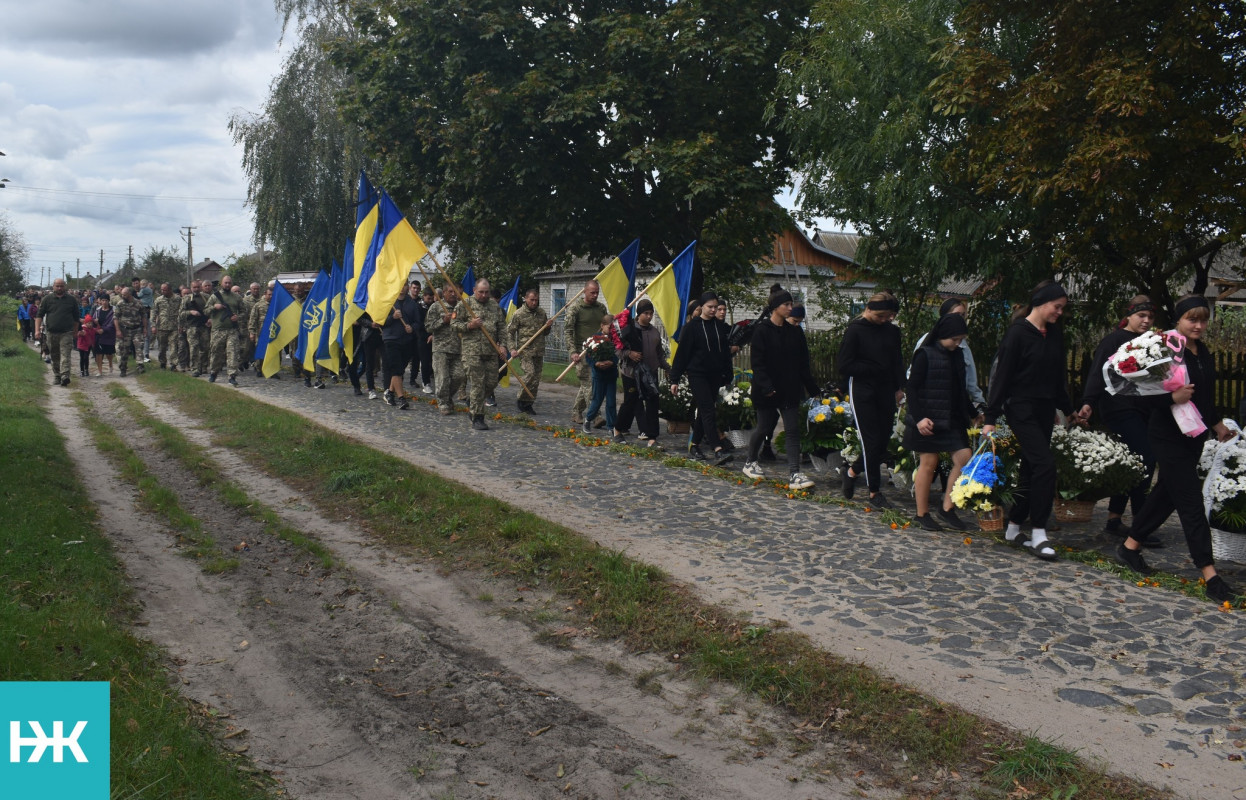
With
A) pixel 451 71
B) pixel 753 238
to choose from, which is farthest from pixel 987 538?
pixel 451 71

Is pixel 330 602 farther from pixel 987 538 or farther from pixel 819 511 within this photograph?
pixel 987 538

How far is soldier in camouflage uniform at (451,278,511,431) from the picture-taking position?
546 inches

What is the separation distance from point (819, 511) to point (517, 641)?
152 inches

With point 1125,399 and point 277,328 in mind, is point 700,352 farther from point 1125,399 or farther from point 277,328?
point 277,328

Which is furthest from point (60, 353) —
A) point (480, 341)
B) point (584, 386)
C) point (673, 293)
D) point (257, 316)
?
point (673, 293)

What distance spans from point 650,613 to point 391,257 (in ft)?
29.9

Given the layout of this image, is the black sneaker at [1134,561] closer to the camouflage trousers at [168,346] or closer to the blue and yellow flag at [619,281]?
the blue and yellow flag at [619,281]

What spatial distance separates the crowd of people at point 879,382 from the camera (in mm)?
6984

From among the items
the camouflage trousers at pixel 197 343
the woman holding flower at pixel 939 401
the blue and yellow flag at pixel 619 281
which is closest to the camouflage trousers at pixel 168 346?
the camouflage trousers at pixel 197 343

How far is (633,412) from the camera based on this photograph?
43.3ft

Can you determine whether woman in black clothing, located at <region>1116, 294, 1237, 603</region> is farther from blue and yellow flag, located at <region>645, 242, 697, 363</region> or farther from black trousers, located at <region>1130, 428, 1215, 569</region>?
blue and yellow flag, located at <region>645, 242, 697, 363</region>

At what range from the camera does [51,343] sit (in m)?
19.7

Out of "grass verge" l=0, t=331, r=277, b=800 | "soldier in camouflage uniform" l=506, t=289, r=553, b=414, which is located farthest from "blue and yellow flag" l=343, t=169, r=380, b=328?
"grass verge" l=0, t=331, r=277, b=800

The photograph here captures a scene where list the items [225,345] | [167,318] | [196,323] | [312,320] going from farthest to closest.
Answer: [167,318] → [196,323] → [225,345] → [312,320]
